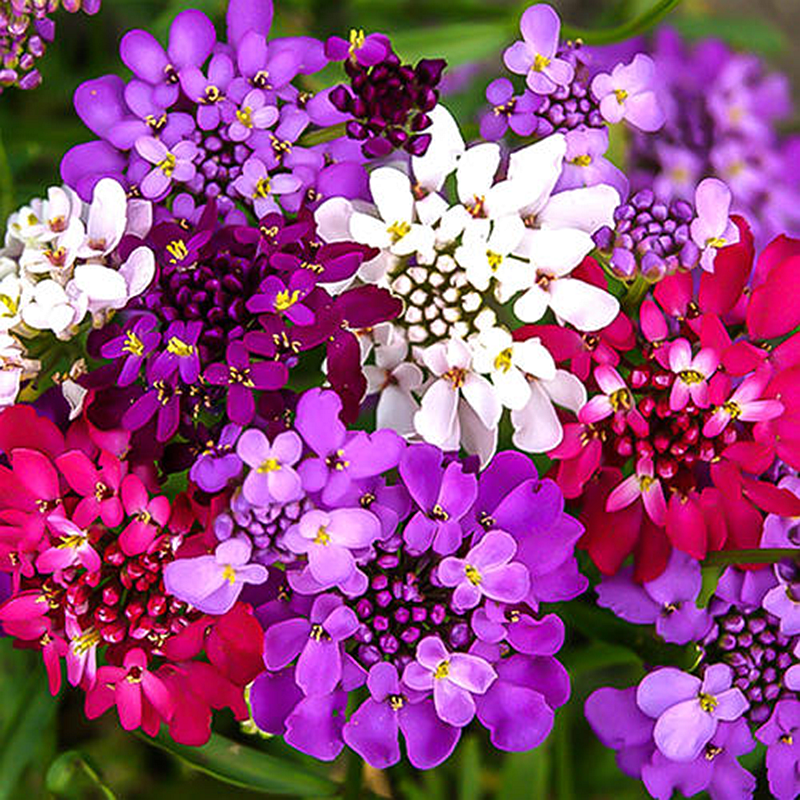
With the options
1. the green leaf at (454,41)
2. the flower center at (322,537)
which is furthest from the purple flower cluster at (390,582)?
the green leaf at (454,41)

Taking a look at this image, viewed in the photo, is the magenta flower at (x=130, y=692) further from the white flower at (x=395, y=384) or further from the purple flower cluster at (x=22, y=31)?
the purple flower cluster at (x=22, y=31)

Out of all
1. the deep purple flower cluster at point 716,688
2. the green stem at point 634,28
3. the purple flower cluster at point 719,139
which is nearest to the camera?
the deep purple flower cluster at point 716,688

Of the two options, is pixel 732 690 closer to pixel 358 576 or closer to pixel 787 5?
pixel 358 576

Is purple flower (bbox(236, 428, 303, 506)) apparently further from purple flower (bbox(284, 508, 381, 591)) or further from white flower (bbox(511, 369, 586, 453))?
white flower (bbox(511, 369, 586, 453))

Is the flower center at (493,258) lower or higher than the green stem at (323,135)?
lower

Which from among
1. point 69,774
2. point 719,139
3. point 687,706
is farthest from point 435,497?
point 719,139

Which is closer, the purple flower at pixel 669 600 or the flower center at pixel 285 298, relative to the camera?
the flower center at pixel 285 298

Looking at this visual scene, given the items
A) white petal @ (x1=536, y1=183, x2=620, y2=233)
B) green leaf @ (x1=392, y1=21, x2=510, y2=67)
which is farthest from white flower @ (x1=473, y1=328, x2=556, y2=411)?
green leaf @ (x1=392, y1=21, x2=510, y2=67)
